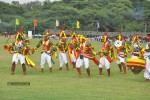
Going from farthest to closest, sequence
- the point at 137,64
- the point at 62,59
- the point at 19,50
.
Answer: the point at 62,59 < the point at 19,50 < the point at 137,64

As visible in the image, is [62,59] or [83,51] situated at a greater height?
[83,51]

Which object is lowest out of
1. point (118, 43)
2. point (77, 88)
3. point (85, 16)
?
point (77, 88)

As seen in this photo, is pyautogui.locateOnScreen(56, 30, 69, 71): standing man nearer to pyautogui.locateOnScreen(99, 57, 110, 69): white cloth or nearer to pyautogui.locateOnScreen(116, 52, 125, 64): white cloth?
pyautogui.locateOnScreen(116, 52, 125, 64): white cloth

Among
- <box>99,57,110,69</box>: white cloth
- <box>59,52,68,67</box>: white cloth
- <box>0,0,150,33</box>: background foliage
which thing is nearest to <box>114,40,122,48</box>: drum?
<box>99,57,110,69</box>: white cloth

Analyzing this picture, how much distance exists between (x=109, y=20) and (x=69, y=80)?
285 ft

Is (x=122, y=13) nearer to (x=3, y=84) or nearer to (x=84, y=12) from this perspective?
(x=84, y=12)

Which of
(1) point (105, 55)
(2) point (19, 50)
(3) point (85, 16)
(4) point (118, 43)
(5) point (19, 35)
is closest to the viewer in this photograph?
(1) point (105, 55)

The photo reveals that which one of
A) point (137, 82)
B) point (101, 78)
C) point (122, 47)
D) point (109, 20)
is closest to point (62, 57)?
point (122, 47)

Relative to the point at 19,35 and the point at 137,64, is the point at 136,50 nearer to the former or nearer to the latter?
the point at 137,64

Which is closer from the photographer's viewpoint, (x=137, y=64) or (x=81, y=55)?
(x=137, y=64)

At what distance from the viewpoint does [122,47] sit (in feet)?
76.0

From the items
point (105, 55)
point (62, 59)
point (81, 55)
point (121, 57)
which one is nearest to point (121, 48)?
point (121, 57)

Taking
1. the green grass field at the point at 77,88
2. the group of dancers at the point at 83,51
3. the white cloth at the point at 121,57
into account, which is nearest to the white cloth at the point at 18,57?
the group of dancers at the point at 83,51

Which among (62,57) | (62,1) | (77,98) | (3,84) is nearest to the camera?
(77,98)
